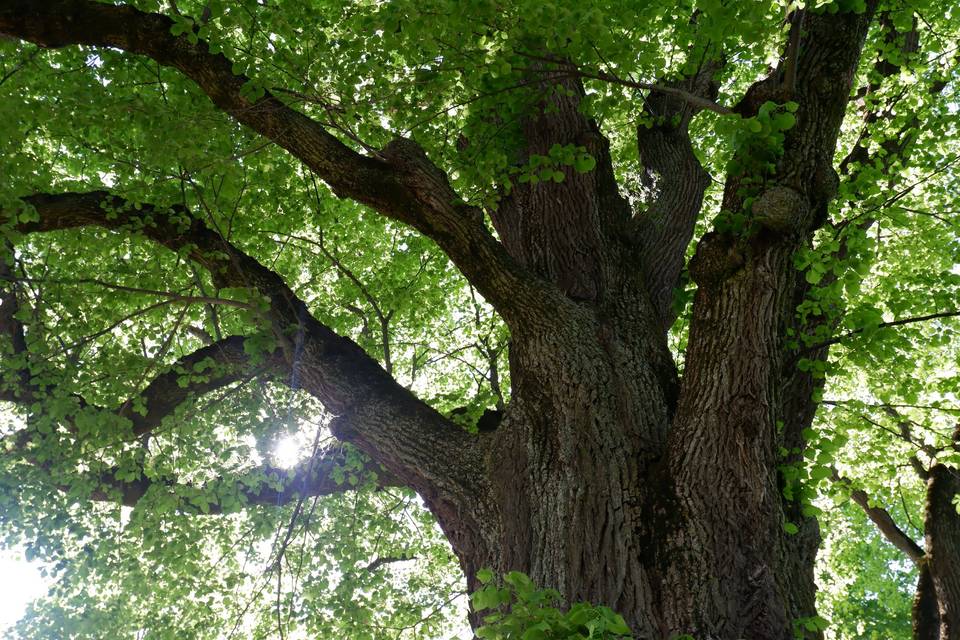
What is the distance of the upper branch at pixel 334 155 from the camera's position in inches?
175

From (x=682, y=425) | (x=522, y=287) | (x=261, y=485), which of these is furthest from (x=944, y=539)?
(x=261, y=485)

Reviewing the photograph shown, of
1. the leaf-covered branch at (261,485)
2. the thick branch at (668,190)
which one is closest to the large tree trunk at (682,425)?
the thick branch at (668,190)

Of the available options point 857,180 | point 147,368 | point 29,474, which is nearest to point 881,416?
point 857,180

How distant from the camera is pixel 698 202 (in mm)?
5734

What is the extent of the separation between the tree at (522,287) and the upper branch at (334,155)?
0.06 ft

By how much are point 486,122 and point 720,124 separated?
2.04 meters

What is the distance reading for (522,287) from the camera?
14.6 ft

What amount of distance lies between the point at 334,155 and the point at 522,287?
1542 millimetres

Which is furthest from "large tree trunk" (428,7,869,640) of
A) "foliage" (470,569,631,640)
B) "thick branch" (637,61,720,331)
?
"foliage" (470,569,631,640)

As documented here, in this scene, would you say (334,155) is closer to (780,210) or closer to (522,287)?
(522,287)

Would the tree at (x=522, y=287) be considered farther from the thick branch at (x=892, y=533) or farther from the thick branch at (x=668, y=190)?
the thick branch at (x=892, y=533)

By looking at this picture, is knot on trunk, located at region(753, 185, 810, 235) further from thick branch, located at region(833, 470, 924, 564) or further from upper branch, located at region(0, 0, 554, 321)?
thick branch, located at region(833, 470, 924, 564)

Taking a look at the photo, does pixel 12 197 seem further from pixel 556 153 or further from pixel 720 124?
pixel 720 124

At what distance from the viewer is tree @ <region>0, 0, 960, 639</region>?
3.70 meters
